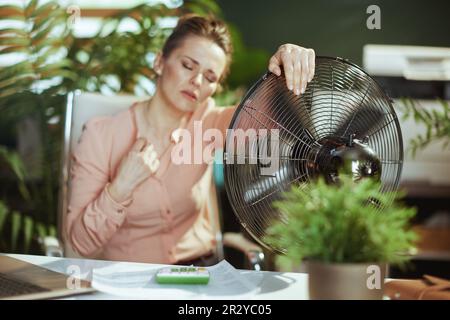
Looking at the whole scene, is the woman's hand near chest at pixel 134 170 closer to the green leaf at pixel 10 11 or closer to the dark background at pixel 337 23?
the dark background at pixel 337 23

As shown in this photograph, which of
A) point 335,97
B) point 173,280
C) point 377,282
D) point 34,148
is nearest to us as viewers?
point 377,282

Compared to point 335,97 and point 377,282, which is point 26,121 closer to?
point 335,97

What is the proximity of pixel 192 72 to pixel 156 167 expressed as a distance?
0.30 meters

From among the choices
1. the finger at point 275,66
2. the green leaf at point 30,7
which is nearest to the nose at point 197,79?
the finger at point 275,66

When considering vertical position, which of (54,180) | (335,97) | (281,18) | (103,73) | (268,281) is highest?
(281,18)

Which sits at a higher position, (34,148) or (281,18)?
(281,18)

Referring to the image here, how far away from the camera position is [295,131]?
4.02ft

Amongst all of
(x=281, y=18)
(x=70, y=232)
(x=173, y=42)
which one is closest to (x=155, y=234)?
(x=70, y=232)

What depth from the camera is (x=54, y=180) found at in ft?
7.34

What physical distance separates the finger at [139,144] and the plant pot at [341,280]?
89cm

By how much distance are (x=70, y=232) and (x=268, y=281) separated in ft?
2.43

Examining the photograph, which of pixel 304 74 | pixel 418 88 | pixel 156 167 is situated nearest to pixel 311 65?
pixel 304 74

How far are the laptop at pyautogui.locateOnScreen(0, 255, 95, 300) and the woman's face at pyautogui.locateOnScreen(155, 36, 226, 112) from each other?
666 millimetres

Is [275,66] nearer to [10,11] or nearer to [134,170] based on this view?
[134,170]
